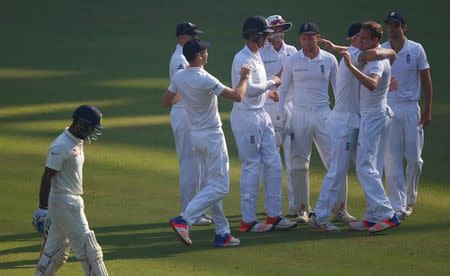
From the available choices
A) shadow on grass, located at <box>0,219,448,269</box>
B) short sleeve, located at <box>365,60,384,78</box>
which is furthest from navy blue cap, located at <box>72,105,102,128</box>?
short sleeve, located at <box>365,60,384,78</box>

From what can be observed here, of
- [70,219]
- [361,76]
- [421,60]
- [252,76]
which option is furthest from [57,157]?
[421,60]

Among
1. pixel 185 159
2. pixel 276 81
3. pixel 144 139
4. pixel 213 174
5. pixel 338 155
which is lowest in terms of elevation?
pixel 144 139

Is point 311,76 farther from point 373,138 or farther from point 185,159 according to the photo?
point 185,159

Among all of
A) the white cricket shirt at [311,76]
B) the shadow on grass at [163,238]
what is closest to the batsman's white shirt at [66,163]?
the shadow on grass at [163,238]

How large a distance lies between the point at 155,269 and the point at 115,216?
221cm

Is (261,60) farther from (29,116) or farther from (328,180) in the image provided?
(29,116)

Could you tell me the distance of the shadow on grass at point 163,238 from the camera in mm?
11750

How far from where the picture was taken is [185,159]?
13.2 m

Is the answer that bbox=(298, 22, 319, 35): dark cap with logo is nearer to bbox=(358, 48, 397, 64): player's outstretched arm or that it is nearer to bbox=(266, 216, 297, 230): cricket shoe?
bbox=(358, 48, 397, 64): player's outstretched arm

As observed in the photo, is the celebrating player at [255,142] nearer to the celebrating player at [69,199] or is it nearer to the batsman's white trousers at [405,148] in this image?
the batsman's white trousers at [405,148]

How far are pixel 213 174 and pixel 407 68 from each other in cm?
287

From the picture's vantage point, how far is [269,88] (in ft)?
41.3

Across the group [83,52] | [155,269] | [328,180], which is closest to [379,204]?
[328,180]

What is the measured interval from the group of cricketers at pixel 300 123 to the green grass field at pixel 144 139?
1.12 feet
